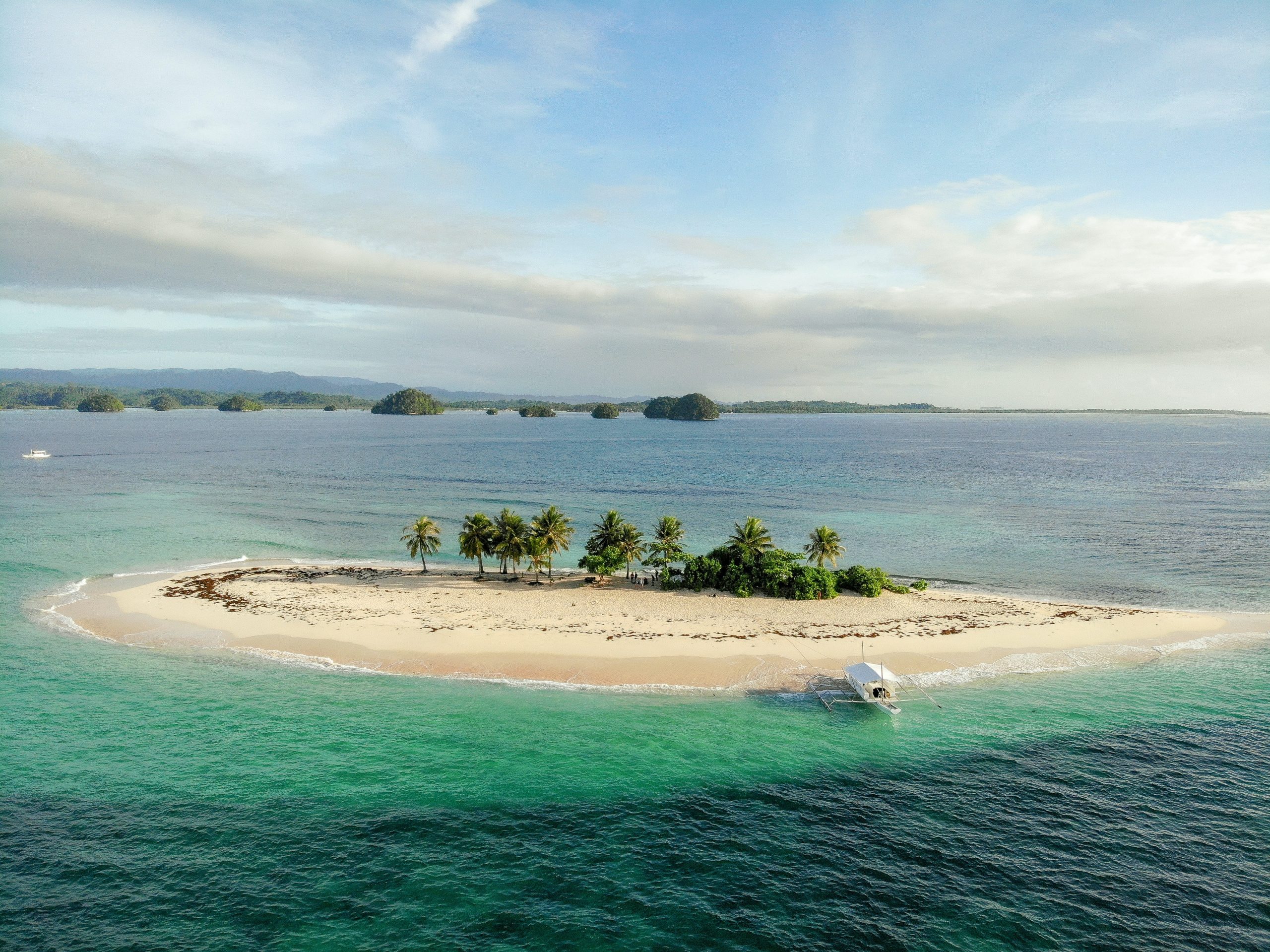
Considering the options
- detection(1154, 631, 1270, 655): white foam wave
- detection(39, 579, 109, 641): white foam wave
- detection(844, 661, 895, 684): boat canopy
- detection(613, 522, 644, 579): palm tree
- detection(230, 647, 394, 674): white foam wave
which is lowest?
detection(230, 647, 394, 674): white foam wave

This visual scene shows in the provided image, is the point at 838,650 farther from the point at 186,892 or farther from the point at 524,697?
the point at 186,892

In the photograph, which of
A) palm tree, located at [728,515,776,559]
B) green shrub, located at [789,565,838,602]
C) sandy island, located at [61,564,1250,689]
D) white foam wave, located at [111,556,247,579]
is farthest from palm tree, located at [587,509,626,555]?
white foam wave, located at [111,556,247,579]

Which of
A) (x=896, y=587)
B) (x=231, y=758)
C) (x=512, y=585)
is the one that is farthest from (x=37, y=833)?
(x=896, y=587)

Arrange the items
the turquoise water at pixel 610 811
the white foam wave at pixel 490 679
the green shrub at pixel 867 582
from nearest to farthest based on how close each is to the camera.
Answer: the turquoise water at pixel 610 811
the white foam wave at pixel 490 679
the green shrub at pixel 867 582

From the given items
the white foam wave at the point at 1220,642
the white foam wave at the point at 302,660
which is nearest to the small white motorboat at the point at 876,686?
the white foam wave at the point at 1220,642

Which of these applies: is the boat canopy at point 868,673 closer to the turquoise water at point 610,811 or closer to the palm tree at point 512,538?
the turquoise water at point 610,811

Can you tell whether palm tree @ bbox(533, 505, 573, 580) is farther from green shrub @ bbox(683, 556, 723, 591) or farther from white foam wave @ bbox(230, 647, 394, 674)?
white foam wave @ bbox(230, 647, 394, 674)
